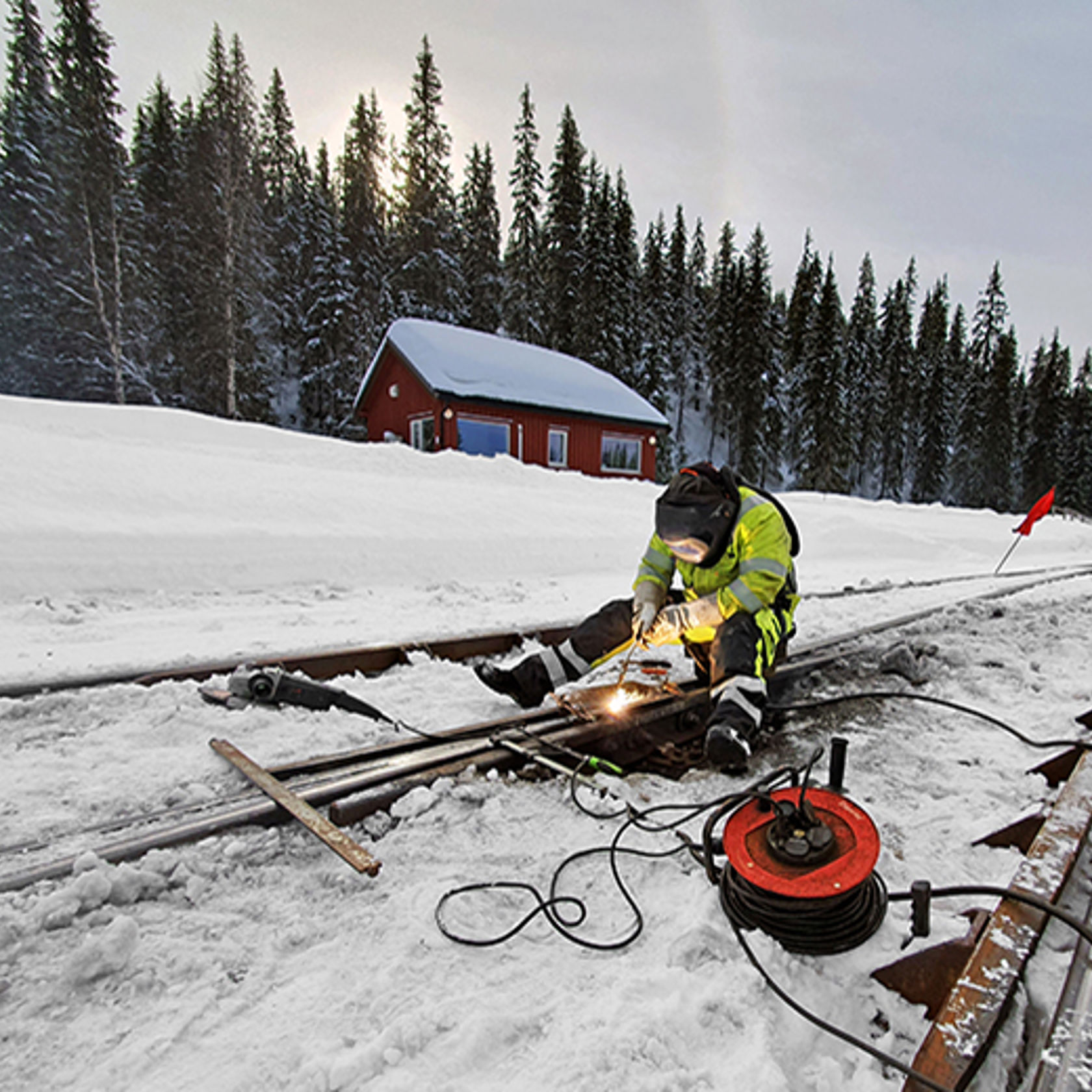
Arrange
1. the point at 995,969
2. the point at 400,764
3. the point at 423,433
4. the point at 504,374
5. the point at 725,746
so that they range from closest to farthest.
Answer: the point at 995,969 < the point at 400,764 < the point at 725,746 < the point at 423,433 < the point at 504,374

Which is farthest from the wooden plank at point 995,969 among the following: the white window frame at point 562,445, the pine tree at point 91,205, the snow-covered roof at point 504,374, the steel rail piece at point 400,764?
the pine tree at point 91,205

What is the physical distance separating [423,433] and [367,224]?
18391 mm

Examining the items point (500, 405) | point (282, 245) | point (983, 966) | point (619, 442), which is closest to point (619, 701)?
point (983, 966)

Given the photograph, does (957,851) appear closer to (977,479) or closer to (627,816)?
(627,816)

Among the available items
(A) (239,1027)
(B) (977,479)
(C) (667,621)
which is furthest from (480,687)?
(B) (977,479)

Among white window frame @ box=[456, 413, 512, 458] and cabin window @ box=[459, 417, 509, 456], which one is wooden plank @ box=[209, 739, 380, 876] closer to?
cabin window @ box=[459, 417, 509, 456]

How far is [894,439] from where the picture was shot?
4919cm

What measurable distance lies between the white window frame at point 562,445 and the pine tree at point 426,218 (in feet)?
49.3

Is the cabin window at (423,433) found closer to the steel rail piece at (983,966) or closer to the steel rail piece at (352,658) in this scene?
the steel rail piece at (352,658)

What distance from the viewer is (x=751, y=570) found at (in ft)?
10.8

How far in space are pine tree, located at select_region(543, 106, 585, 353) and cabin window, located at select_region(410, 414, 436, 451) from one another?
1612cm

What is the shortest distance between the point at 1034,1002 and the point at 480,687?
2.86m

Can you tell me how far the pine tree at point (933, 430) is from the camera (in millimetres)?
47469

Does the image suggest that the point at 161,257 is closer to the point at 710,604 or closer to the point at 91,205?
the point at 91,205
